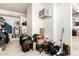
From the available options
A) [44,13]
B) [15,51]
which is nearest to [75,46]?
[44,13]

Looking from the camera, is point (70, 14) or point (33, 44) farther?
point (33, 44)

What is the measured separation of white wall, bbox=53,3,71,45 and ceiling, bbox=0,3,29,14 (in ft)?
1.78

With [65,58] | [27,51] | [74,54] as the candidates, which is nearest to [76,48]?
[74,54]

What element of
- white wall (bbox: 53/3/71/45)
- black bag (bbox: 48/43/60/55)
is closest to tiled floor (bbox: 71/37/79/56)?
white wall (bbox: 53/3/71/45)

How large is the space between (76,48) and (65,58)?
260mm

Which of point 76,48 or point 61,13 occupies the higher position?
point 61,13

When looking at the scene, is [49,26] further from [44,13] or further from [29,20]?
[29,20]

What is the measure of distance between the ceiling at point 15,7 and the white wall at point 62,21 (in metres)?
0.54

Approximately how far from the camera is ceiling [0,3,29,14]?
1.50 metres

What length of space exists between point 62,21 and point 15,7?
2.82 feet

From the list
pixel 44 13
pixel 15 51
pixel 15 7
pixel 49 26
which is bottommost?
pixel 15 51

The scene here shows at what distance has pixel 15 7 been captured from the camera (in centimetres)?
154

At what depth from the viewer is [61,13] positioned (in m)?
1.51

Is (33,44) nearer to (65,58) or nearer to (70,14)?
(65,58)
